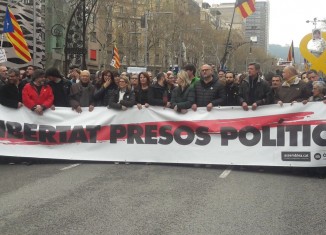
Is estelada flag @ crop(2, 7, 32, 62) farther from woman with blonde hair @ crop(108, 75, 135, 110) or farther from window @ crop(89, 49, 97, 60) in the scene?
window @ crop(89, 49, 97, 60)

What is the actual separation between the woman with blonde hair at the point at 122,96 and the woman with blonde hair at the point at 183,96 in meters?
0.80

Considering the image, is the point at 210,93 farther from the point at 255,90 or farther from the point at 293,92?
the point at 293,92

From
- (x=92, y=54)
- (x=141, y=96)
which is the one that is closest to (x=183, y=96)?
(x=141, y=96)

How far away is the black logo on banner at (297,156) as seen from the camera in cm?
757

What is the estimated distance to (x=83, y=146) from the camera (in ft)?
28.3

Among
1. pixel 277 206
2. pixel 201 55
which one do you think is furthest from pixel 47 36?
pixel 277 206

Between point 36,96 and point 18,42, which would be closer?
point 36,96

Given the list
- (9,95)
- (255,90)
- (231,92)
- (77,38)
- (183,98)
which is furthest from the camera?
(77,38)

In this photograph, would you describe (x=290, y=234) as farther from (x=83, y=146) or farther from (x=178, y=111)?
(x=83, y=146)

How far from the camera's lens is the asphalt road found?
16.3 ft

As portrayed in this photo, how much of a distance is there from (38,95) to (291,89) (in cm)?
463

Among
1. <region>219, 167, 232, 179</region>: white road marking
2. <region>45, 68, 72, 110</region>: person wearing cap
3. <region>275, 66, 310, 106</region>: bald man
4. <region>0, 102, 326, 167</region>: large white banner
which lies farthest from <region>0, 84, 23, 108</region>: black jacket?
<region>275, 66, 310, 106</region>: bald man

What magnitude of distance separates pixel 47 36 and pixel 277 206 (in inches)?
1777

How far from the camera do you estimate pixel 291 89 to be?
8203 millimetres
